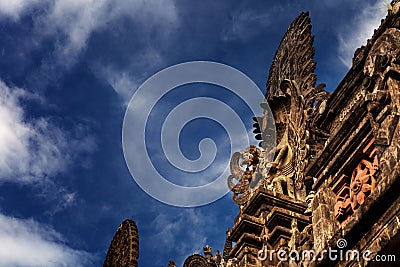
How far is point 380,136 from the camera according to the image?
6.81 meters

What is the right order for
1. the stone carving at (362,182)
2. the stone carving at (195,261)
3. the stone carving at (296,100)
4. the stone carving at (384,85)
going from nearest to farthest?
the stone carving at (384,85) → the stone carving at (362,182) → the stone carving at (296,100) → the stone carving at (195,261)

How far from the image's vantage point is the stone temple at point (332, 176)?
20.9 feet

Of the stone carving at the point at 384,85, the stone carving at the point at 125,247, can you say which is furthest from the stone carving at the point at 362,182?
the stone carving at the point at 125,247

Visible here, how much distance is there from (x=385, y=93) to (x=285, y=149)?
608cm

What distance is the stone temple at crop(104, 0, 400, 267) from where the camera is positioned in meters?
6.38

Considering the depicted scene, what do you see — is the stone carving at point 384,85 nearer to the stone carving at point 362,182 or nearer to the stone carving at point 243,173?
the stone carving at point 362,182

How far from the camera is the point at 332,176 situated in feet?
25.9

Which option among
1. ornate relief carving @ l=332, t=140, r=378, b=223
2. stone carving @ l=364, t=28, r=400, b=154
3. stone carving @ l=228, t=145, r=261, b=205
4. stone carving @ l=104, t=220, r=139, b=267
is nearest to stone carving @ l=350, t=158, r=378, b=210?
ornate relief carving @ l=332, t=140, r=378, b=223

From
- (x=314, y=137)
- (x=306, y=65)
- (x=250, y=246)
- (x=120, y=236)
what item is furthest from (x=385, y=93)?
(x=120, y=236)

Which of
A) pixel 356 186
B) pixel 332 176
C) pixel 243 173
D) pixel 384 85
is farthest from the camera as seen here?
pixel 243 173

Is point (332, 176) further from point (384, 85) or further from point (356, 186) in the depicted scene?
point (384, 85)

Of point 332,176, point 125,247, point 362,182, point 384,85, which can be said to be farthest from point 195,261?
point 384,85

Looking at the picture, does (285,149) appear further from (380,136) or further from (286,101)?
(380,136)

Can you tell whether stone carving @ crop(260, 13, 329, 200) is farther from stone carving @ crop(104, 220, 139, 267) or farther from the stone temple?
stone carving @ crop(104, 220, 139, 267)
